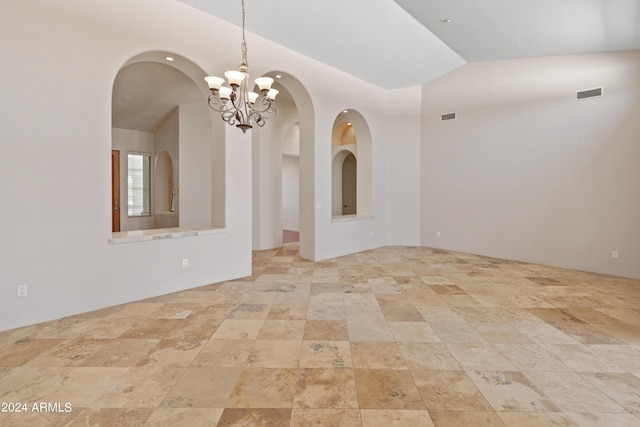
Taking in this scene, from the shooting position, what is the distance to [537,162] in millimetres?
6262

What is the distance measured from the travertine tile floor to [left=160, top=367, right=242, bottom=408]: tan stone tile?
0.5 inches

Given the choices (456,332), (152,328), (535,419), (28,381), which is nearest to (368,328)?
(456,332)

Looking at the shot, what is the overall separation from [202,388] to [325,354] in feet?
3.29

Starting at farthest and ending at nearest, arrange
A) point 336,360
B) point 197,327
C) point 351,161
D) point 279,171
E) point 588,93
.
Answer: point 351,161 < point 279,171 < point 588,93 < point 197,327 < point 336,360

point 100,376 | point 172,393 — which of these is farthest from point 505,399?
point 100,376

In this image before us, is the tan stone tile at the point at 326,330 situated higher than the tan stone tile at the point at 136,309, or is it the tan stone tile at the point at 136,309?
the tan stone tile at the point at 136,309

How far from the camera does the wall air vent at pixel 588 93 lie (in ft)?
18.1

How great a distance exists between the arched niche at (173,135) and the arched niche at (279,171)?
1.27 meters

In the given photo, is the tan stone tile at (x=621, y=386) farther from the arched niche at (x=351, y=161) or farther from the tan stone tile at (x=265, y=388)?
the arched niche at (x=351, y=161)

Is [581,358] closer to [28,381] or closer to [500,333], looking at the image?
[500,333]

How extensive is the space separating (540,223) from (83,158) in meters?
7.57

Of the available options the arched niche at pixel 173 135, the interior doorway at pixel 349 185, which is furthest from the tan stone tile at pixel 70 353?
the interior doorway at pixel 349 185

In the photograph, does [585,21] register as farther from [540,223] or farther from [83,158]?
[83,158]

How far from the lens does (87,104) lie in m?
3.63
